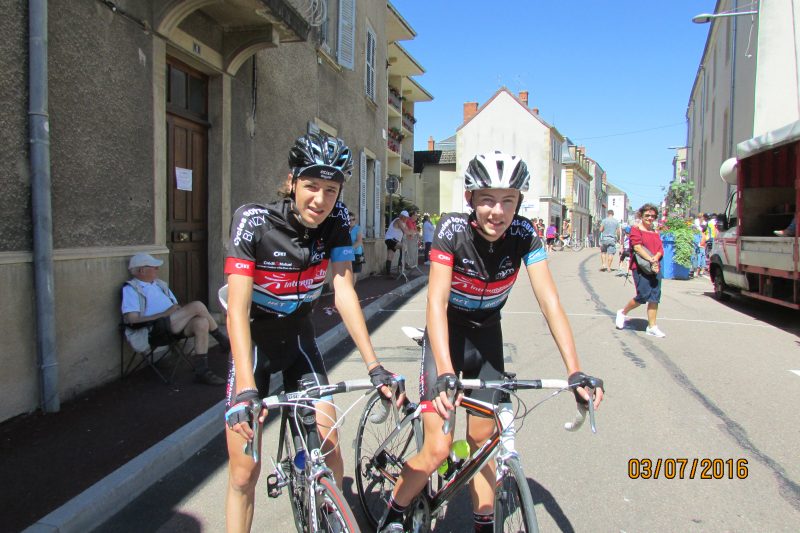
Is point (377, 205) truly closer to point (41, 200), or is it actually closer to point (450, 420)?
point (41, 200)

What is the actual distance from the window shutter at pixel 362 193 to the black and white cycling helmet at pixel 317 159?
12.5 metres

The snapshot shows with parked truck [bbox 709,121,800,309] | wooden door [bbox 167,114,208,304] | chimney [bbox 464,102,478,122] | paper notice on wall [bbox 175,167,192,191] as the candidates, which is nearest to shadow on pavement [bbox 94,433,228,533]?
wooden door [bbox 167,114,208,304]

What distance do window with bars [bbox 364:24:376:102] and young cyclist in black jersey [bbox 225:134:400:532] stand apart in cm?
1335

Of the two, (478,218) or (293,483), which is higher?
(478,218)

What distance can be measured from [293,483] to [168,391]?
10.4 feet

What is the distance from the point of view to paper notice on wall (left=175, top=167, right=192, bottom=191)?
7008 mm

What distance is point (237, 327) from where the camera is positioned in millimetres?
2367

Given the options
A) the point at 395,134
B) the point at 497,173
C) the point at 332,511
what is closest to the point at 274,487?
the point at 332,511

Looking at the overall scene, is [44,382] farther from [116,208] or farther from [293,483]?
[293,483]

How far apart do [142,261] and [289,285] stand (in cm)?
359

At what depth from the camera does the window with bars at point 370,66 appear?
15.4 meters

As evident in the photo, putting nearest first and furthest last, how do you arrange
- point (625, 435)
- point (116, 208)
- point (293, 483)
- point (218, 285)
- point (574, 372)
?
point (574, 372) → point (293, 483) → point (625, 435) → point (116, 208) → point (218, 285)

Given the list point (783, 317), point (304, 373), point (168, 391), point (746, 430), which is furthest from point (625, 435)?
point (783, 317)

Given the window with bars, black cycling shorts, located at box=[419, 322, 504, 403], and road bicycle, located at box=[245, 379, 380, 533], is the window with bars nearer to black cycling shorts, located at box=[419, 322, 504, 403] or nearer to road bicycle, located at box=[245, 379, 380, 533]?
black cycling shorts, located at box=[419, 322, 504, 403]
